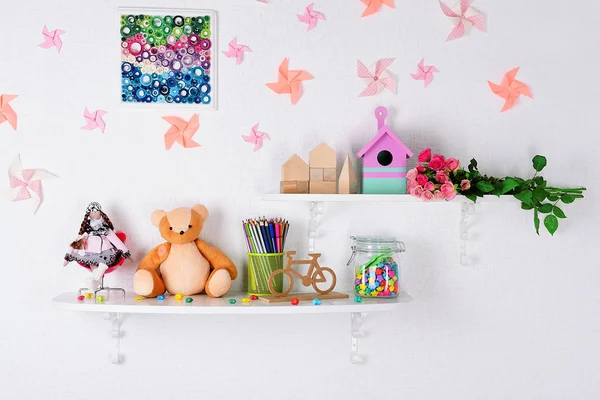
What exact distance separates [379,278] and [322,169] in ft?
1.10

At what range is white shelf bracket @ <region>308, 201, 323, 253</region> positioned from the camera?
6.20 feet

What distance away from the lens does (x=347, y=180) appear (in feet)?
5.96

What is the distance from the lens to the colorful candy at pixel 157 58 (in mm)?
1868

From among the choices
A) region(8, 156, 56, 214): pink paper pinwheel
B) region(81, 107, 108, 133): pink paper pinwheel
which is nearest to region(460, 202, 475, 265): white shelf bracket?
region(81, 107, 108, 133): pink paper pinwheel

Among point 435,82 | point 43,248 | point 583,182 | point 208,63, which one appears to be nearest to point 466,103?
point 435,82

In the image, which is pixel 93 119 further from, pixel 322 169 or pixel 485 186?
pixel 485 186

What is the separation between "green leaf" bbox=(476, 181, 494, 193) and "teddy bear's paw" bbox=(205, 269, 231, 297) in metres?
0.73

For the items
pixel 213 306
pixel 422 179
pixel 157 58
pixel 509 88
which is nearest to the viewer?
pixel 213 306

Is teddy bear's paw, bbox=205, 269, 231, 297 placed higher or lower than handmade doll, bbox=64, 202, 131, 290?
lower

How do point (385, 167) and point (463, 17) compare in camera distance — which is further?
point (463, 17)

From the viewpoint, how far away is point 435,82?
6.43 feet

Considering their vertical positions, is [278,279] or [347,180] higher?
[347,180]

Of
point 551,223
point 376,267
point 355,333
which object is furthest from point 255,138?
point 551,223

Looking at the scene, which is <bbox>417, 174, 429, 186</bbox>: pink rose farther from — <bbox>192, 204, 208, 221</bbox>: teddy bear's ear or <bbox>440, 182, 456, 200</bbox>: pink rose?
<bbox>192, 204, 208, 221</bbox>: teddy bear's ear
